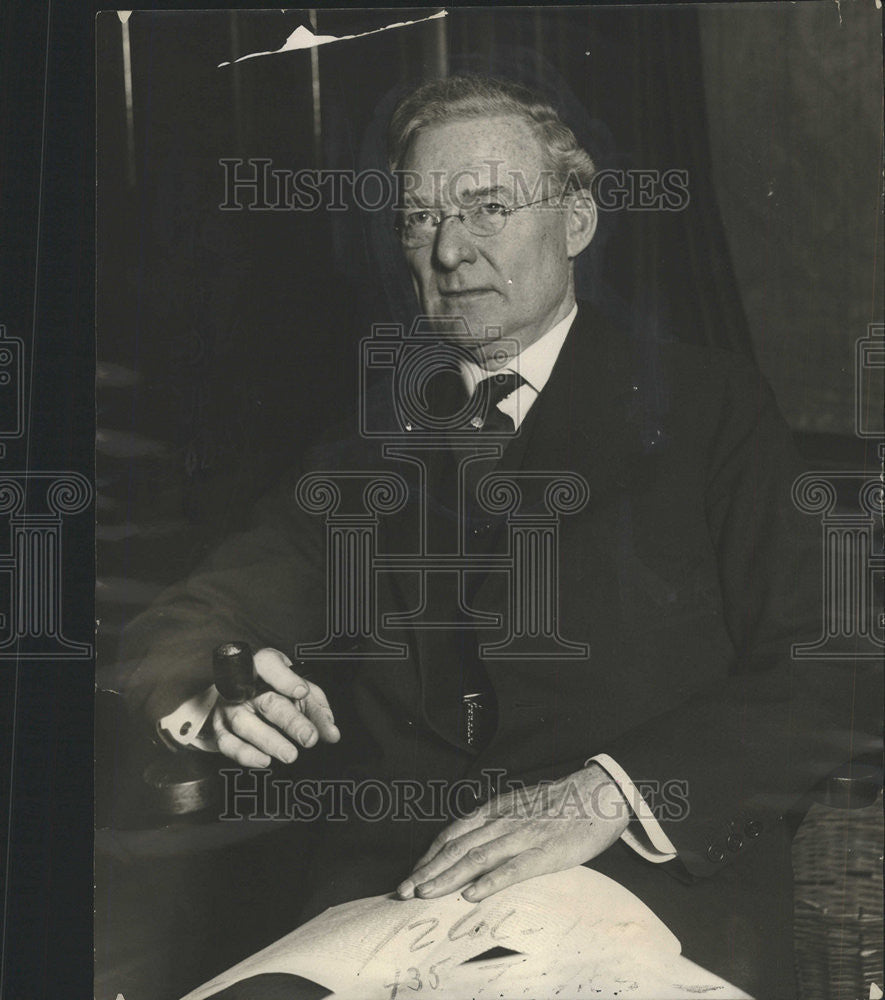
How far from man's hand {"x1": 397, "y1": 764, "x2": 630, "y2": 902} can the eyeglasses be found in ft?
3.26

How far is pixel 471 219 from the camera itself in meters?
2.12

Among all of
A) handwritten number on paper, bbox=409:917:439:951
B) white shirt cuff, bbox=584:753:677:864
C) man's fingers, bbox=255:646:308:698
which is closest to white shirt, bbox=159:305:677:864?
white shirt cuff, bbox=584:753:677:864

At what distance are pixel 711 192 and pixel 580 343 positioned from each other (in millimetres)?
363

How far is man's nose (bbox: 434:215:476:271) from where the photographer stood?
2.12m

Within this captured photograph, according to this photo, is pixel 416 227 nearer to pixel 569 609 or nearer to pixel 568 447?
pixel 568 447

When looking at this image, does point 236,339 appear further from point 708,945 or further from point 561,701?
point 708,945

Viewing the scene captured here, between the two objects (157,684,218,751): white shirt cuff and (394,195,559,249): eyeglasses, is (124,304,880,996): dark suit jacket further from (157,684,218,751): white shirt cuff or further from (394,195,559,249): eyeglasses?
(157,684,218,751): white shirt cuff

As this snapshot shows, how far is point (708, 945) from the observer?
213cm

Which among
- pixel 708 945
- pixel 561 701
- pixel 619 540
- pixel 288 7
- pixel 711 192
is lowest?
pixel 708 945

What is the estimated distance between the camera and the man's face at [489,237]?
2.11m

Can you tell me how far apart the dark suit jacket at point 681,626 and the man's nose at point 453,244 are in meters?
0.24

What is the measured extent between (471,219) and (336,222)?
248 millimetres

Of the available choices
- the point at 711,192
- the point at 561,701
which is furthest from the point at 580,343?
the point at 561,701

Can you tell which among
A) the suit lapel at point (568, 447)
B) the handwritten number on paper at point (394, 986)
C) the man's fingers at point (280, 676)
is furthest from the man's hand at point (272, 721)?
the handwritten number on paper at point (394, 986)
